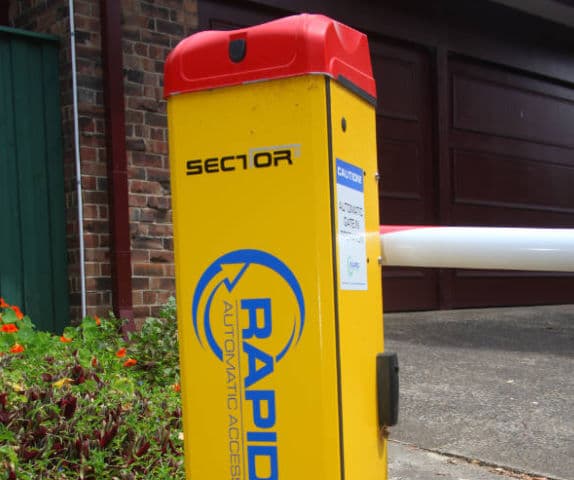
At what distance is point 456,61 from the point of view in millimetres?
7867

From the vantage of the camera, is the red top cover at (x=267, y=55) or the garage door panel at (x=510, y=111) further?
the garage door panel at (x=510, y=111)

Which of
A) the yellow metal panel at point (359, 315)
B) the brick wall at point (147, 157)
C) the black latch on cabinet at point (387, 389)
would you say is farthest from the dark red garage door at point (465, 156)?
the black latch on cabinet at point (387, 389)

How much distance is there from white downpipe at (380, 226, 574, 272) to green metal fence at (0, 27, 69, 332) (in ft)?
12.8

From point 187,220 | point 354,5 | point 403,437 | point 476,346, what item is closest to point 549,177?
point 354,5

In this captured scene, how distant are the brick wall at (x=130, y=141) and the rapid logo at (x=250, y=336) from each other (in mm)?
3623

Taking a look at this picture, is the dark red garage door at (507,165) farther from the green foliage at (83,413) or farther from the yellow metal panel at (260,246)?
the yellow metal panel at (260,246)

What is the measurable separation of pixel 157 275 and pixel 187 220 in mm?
3720

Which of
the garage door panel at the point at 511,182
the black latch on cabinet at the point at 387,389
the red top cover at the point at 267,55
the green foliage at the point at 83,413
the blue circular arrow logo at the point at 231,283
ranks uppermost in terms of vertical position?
the garage door panel at the point at 511,182

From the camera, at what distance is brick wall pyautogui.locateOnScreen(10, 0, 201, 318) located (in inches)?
191

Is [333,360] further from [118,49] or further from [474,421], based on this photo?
[118,49]

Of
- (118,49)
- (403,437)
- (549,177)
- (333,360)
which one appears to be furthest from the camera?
(549,177)

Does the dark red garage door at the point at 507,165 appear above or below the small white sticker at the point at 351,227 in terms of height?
above

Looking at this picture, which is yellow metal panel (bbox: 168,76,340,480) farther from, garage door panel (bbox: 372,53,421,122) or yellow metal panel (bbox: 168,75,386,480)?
garage door panel (bbox: 372,53,421,122)

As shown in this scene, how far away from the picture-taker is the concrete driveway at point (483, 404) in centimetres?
290
